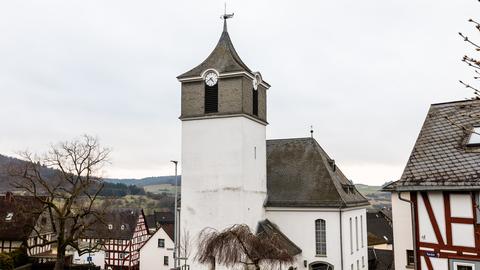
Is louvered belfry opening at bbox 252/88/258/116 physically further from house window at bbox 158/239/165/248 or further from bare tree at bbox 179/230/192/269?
house window at bbox 158/239/165/248

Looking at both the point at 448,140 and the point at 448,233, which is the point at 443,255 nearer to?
the point at 448,233

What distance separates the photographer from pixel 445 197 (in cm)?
1397

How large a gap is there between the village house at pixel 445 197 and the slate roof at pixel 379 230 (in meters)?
37.1

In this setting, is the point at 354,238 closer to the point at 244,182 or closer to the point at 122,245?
the point at 244,182

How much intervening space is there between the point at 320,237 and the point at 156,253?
Answer: 2707cm

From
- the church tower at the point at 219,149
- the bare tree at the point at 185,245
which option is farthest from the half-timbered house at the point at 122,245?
the church tower at the point at 219,149

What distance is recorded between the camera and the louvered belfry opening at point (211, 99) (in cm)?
2636

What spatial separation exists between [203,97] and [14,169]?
46.6 feet

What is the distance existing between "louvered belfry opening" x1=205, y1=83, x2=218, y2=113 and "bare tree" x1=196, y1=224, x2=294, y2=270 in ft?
26.0

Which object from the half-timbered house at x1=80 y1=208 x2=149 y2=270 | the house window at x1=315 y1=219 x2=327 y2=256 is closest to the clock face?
the house window at x1=315 y1=219 x2=327 y2=256

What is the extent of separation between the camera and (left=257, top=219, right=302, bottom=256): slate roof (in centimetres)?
2548

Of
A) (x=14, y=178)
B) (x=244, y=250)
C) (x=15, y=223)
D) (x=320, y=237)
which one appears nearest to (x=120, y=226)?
(x=15, y=223)

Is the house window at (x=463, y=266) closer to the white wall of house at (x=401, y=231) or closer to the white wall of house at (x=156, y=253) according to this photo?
the white wall of house at (x=401, y=231)

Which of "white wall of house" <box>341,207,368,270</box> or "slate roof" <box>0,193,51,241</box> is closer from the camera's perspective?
"white wall of house" <box>341,207,368,270</box>
